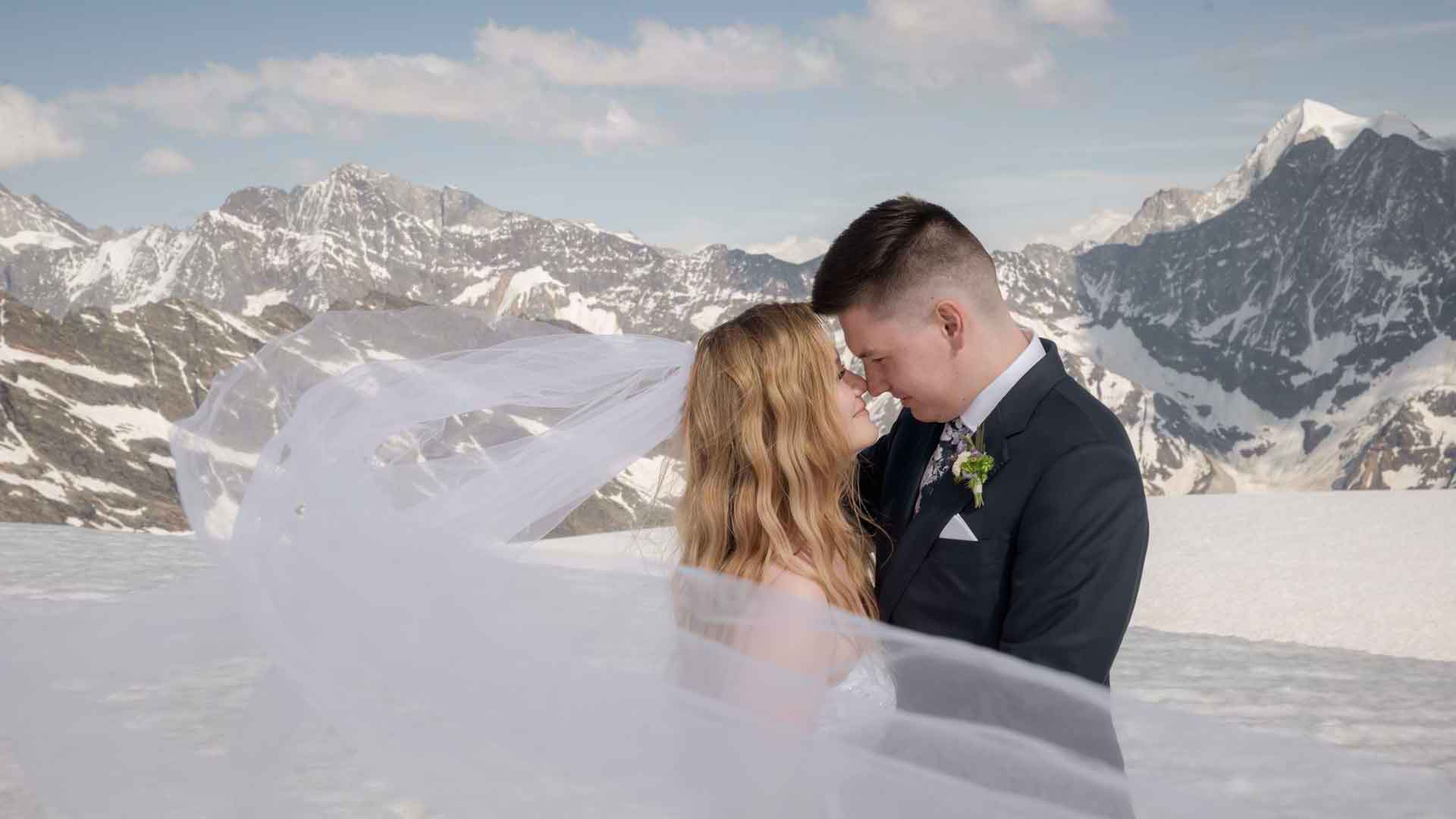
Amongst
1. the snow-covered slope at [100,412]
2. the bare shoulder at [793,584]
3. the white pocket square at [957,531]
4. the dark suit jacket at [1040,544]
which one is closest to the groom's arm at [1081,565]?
the dark suit jacket at [1040,544]

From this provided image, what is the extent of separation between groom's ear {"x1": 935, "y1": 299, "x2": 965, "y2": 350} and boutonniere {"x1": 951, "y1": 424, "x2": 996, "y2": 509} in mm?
226

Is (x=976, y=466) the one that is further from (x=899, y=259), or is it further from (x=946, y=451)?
(x=899, y=259)

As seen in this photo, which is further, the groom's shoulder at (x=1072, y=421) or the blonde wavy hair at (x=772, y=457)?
the blonde wavy hair at (x=772, y=457)

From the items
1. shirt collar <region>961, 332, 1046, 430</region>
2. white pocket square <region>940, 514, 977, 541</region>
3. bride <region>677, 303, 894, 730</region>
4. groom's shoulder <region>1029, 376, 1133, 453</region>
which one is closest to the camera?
groom's shoulder <region>1029, 376, 1133, 453</region>

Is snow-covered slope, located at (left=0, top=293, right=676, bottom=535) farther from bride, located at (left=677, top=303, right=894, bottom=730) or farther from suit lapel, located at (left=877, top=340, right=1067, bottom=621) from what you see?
suit lapel, located at (left=877, top=340, right=1067, bottom=621)

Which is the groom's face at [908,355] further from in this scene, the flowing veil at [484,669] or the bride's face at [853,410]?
the flowing veil at [484,669]

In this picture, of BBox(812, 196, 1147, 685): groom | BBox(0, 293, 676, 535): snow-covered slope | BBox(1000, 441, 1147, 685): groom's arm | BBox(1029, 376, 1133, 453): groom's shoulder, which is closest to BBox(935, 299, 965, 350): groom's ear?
BBox(812, 196, 1147, 685): groom

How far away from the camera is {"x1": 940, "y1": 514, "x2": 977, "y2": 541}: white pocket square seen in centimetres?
289

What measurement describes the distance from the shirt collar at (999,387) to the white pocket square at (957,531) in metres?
0.26

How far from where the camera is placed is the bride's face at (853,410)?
10.5 ft

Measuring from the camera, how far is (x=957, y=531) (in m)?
2.93

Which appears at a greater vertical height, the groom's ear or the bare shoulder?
the groom's ear

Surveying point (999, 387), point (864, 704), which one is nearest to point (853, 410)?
point (999, 387)

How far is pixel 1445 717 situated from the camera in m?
6.37
